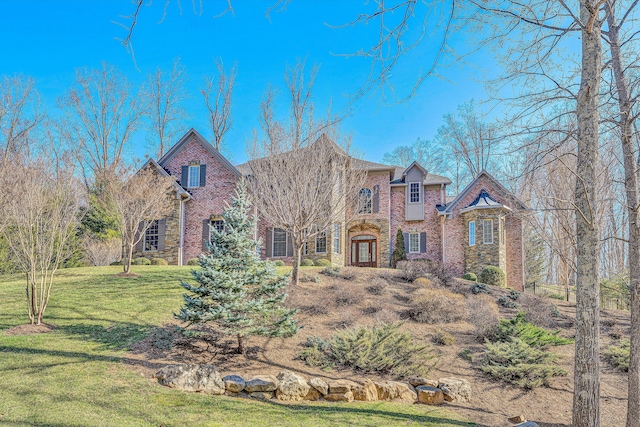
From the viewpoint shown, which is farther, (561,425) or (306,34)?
(561,425)

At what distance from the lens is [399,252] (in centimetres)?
2200

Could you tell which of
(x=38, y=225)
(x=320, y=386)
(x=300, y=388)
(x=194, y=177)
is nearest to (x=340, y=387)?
(x=320, y=386)

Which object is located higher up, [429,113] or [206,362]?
[429,113]

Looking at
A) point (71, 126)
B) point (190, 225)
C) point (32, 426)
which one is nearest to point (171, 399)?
point (32, 426)

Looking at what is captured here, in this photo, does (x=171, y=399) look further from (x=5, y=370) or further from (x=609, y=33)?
(x=609, y=33)

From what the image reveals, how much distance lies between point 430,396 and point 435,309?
4.72 m

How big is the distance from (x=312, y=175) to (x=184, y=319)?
19.5ft

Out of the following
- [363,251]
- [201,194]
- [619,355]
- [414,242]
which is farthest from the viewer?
[414,242]

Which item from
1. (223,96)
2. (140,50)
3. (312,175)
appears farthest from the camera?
(223,96)

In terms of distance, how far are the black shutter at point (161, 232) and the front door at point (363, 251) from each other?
31.5ft

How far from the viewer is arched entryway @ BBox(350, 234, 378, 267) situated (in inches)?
910

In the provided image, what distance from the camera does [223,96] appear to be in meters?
28.8

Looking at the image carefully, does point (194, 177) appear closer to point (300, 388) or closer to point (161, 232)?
point (161, 232)

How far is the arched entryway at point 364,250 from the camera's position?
75.9ft
